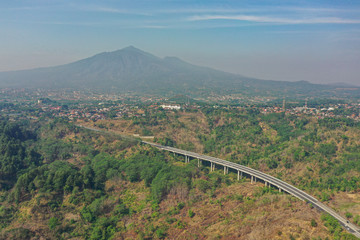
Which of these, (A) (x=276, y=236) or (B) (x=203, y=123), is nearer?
(A) (x=276, y=236)

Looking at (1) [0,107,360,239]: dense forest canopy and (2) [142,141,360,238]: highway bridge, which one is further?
(1) [0,107,360,239]: dense forest canopy

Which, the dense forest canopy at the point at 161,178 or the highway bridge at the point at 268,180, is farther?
the dense forest canopy at the point at 161,178

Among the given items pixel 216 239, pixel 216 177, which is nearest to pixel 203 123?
pixel 216 177

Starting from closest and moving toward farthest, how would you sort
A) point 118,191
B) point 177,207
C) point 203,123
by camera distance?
1. point 177,207
2. point 118,191
3. point 203,123

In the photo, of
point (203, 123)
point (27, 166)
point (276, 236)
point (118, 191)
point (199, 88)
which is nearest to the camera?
point (276, 236)

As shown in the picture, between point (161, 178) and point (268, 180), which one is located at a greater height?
point (161, 178)

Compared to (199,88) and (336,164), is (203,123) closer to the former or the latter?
(336,164)

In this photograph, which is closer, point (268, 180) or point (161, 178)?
point (161, 178)

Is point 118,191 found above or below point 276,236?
below
